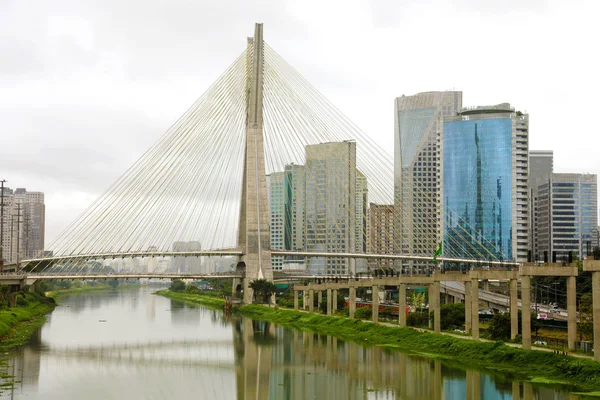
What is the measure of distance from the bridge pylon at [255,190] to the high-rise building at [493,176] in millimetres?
25561

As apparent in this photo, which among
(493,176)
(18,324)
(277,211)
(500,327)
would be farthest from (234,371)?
(277,211)

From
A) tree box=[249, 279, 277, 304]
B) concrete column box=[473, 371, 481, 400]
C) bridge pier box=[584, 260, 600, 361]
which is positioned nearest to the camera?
concrete column box=[473, 371, 481, 400]

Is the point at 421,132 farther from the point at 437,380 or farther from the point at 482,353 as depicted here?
the point at 437,380

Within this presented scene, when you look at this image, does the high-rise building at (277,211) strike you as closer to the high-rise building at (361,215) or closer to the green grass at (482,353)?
the high-rise building at (361,215)

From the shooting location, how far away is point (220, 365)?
2380 centimetres

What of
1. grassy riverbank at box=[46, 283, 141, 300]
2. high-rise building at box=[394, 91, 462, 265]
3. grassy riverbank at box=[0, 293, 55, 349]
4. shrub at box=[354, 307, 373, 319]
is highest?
high-rise building at box=[394, 91, 462, 265]

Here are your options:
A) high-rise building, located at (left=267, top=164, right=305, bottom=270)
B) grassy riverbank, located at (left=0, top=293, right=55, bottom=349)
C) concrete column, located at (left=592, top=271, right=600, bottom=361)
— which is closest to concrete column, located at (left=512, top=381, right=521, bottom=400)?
concrete column, located at (left=592, top=271, right=600, bottom=361)

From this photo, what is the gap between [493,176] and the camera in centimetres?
6988

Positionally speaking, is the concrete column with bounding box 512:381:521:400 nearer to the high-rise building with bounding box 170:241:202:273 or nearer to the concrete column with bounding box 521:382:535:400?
the concrete column with bounding box 521:382:535:400

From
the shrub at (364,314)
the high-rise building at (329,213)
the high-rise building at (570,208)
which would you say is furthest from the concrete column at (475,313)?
the high-rise building at (570,208)

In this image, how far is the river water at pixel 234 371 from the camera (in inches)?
719

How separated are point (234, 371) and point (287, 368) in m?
1.58

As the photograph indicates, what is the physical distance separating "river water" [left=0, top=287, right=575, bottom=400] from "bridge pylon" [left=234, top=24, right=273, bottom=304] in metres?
13.8

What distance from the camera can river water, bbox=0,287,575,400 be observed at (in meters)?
18.2
